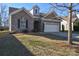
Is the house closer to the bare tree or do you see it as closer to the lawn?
the bare tree


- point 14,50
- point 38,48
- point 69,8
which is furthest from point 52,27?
point 14,50

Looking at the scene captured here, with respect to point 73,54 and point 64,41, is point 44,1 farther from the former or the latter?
point 73,54

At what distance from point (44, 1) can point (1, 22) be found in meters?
2.69

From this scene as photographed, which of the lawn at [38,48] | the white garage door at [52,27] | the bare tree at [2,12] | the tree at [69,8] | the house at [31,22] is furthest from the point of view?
the house at [31,22]

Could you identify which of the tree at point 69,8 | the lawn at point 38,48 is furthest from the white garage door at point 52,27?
the lawn at point 38,48

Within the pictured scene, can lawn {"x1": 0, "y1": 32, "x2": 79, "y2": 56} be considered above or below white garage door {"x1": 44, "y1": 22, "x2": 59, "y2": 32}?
below

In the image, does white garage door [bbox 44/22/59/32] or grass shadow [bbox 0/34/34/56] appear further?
white garage door [bbox 44/22/59/32]

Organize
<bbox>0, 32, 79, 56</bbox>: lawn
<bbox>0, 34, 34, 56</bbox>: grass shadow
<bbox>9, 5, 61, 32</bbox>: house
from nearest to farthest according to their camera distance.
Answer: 1. <bbox>0, 34, 34, 56</bbox>: grass shadow
2. <bbox>0, 32, 79, 56</bbox>: lawn
3. <bbox>9, 5, 61, 32</bbox>: house

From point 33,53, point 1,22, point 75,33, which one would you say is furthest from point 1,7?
point 75,33

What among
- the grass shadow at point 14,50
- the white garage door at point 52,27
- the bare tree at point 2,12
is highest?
the bare tree at point 2,12

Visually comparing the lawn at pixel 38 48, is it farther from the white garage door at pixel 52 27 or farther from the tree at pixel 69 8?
the white garage door at pixel 52 27

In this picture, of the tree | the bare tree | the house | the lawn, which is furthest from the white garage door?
the bare tree

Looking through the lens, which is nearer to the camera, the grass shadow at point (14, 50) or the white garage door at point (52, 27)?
the grass shadow at point (14, 50)

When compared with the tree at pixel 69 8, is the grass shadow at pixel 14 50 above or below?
below
